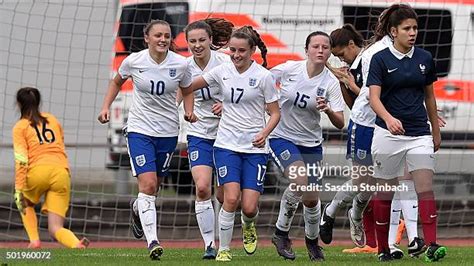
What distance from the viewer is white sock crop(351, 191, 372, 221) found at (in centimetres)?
1287

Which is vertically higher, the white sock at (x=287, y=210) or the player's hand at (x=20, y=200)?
the white sock at (x=287, y=210)

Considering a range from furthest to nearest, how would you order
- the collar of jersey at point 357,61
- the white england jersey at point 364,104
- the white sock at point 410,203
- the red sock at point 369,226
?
the red sock at point 369,226 → the collar of jersey at point 357,61 → the white england jersey at point 364,104 → the white sock at point 410,203

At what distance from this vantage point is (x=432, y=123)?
11422 millimetres

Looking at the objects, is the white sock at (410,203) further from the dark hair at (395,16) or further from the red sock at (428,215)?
the dark hair at (395,16)

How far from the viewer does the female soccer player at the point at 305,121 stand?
39.8 feet

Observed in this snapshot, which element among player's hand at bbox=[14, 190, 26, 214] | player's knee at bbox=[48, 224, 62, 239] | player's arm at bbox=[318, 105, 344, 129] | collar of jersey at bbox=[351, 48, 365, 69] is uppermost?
collar of jersey at bbox=[351, 48, 365, 69]

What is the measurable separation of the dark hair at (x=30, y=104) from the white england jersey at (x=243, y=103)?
128 inches

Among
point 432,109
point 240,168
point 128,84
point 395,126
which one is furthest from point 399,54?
point 128,84

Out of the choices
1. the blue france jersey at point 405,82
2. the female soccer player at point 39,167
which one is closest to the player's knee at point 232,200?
the blue france jersey at point 405,82

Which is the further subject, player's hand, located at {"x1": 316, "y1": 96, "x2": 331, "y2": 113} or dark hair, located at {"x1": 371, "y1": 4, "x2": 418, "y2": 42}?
player's hand, located at {"x1": 316, "y1": 96, "x2": 331, "y2": 113}

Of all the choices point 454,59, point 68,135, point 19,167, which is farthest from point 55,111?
point 454,59

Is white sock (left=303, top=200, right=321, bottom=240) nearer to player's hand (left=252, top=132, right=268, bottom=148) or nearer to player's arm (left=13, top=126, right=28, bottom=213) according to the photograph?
player's hand (left=252, top=132, right=268, bottom=148)

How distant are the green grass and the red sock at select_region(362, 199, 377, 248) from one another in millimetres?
306

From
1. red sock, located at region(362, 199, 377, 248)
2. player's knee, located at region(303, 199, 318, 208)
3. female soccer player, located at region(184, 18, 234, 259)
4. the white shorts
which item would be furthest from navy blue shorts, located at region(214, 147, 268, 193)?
red sock, located at region(362, 199, 377, 248)
